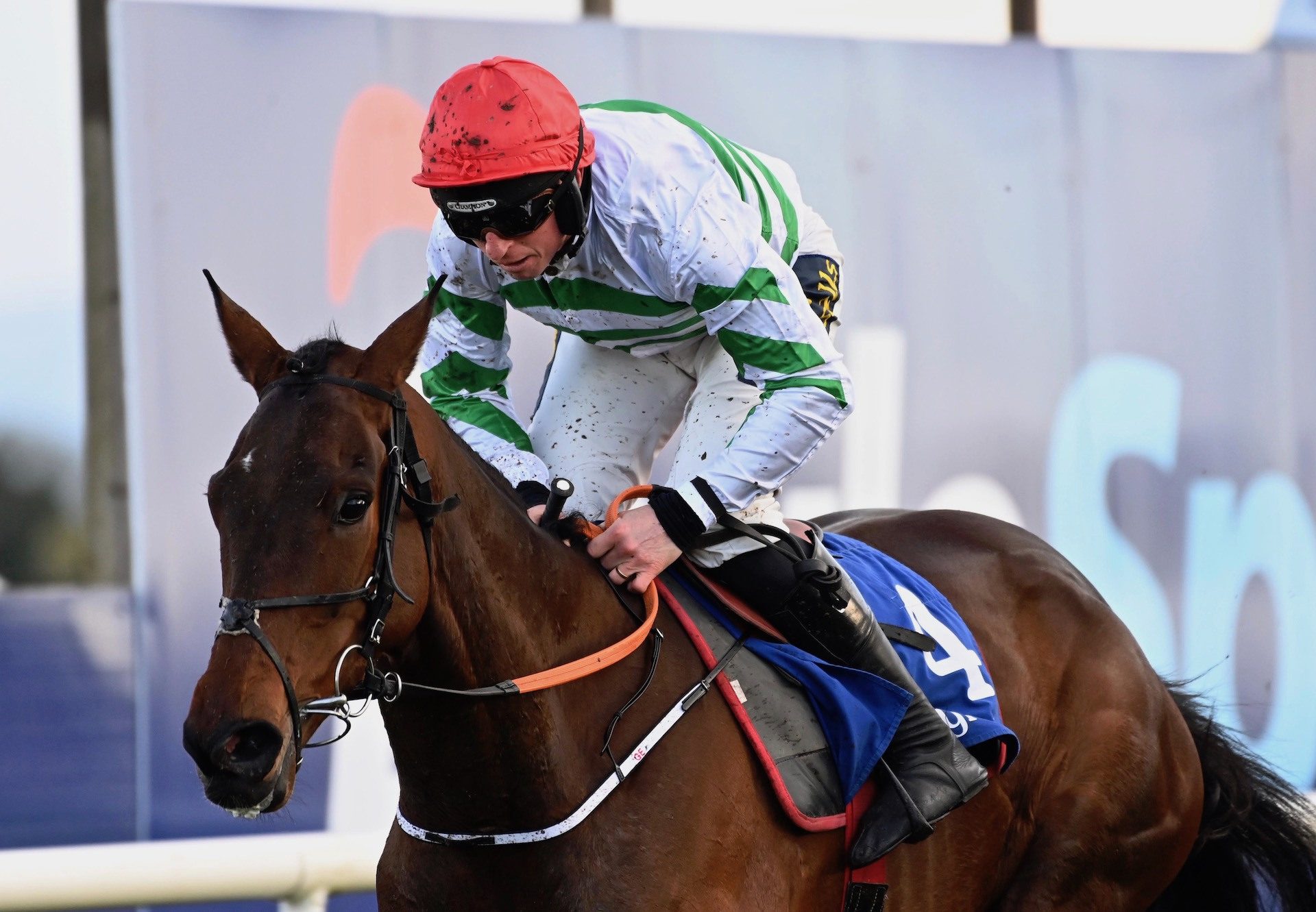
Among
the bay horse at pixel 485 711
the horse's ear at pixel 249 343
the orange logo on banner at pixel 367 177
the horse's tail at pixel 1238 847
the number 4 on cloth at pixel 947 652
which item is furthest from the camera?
the orange logo on banner at pixel 367 177

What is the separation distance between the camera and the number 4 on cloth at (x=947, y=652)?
293 centimetres

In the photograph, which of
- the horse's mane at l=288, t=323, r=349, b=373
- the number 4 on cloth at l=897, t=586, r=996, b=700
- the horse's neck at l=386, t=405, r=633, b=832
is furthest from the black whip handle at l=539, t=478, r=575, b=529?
the number 4 on cloth at l=897, t=586, r=996, b=700

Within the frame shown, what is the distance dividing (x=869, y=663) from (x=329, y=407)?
1194 millimetres

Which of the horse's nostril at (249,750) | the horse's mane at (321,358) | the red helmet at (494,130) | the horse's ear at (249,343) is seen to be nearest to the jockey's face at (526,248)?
the red helmet at (494,130)

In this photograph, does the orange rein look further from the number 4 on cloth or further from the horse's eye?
the number 4 on cloth

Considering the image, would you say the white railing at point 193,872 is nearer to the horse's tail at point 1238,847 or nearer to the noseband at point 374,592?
the noseband at point 374,592

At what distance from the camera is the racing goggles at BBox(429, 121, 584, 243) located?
2.33 meters

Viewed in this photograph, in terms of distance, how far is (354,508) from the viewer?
76.4 inches

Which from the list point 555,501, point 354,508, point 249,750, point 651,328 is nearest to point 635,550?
point 555,501

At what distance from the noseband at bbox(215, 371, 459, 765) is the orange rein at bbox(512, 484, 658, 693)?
0.85 ft

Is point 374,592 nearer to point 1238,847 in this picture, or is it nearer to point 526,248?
point 526,248

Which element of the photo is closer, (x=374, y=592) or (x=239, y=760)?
(x=239, y=760)

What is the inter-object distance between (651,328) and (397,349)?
79 cm

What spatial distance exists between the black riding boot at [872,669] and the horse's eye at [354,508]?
0.89m
